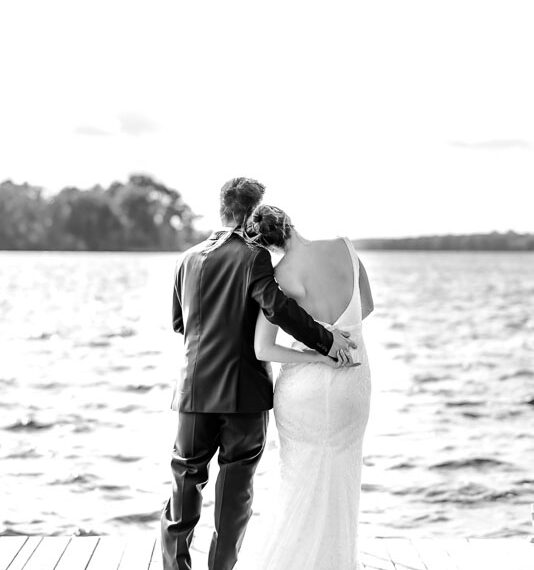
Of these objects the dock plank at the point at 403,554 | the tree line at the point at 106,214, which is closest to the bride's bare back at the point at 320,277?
the dock plank at the point at 403,554

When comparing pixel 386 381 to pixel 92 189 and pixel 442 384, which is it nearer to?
pixel 442 384

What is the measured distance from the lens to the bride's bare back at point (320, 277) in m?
3.38

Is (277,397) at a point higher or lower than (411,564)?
higher

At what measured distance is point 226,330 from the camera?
3393 millimetres

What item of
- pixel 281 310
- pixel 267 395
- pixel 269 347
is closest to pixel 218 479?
pixel 267 395

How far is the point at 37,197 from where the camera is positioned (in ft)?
243

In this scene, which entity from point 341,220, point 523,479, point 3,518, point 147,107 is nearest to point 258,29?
point 523,479

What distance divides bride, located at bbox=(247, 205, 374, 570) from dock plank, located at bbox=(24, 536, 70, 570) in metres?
0.98

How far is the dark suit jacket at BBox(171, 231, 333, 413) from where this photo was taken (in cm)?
334

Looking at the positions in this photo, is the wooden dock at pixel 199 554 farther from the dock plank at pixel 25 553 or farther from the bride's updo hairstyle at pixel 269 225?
the bride's updo hairstyle at pixel 269 225

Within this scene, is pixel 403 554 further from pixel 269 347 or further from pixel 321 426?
pixel 269 347

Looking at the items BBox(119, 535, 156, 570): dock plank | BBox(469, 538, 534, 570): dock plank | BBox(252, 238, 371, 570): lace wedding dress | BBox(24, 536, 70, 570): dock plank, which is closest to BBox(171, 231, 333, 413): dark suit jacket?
BBox(252, 238, 371, 570): lace wedding dress

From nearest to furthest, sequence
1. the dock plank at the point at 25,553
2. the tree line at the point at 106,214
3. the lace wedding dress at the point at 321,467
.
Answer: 1. the lace wedding dress at the point at 321,467
2. the dock plank at the point at 25,553
3. the tree line at the point at 106,214

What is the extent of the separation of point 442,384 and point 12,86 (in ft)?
156
